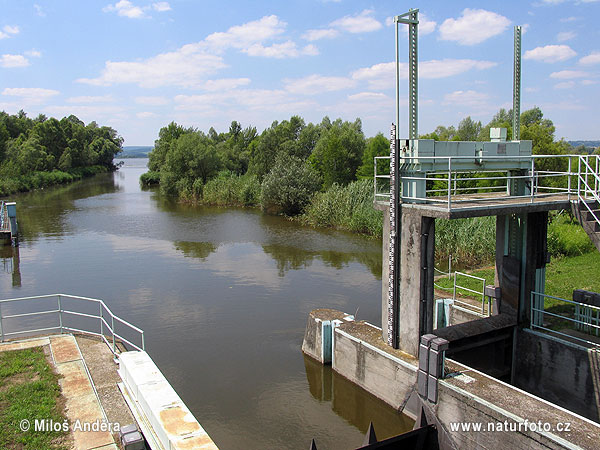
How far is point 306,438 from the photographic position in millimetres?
9867

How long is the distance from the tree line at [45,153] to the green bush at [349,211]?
4014cm

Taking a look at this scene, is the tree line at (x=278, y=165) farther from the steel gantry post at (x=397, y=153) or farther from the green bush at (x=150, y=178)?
the steel gantry post at (x=397, y=153)

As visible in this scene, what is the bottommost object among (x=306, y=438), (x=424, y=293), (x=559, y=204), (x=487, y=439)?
(x=306, y=438)

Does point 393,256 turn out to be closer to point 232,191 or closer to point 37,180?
point 232,191

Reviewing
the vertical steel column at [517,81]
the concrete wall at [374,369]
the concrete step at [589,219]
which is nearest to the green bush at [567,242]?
the vertical steel column at [517,81]

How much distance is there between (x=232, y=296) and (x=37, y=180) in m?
56.8

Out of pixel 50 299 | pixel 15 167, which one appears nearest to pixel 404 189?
pixel 50 299

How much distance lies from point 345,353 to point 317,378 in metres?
1.12

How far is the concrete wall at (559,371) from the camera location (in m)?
9.87

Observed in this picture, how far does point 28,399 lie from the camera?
843 centimetres

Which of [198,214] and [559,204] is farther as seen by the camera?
[198,214]

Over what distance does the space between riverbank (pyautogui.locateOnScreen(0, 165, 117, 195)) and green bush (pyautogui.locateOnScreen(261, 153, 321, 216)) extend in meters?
34.2

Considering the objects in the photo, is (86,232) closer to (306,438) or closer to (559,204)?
(306,438)

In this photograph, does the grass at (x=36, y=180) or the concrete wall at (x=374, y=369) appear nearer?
the concrete wall at (x=374, y=369)
